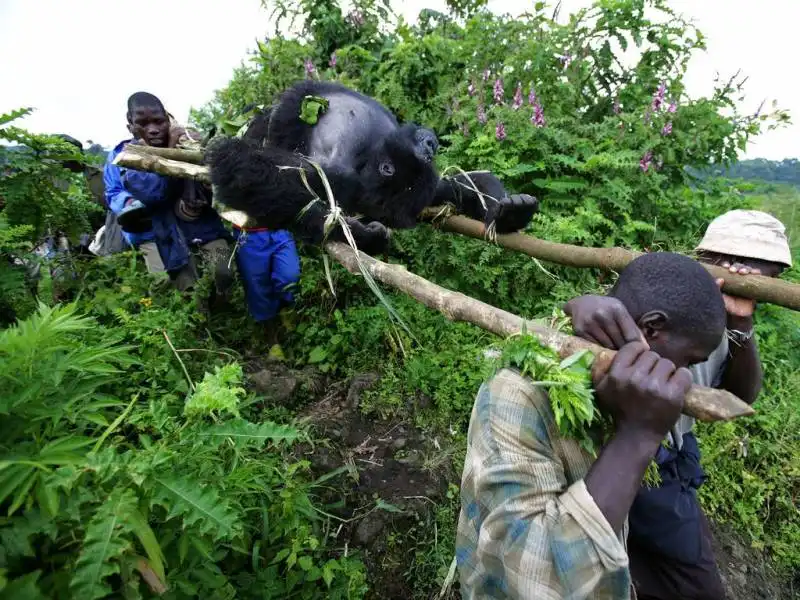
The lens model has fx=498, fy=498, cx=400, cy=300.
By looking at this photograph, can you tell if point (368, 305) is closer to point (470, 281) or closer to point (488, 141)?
point (470, 281)

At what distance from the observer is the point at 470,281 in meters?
3.54

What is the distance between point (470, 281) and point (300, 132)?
1507 mm

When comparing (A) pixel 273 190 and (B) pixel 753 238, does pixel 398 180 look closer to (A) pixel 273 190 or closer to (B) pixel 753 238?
(A) pixel 273 190

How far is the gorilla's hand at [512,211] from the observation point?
8.21 feet

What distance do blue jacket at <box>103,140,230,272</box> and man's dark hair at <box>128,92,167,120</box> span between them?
0.81ft

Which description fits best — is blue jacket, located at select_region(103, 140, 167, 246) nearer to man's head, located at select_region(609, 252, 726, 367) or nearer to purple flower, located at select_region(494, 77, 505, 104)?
purple flower, located at select_region(494, 77, 505, 104)

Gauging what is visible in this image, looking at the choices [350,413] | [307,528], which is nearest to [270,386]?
[350,413]

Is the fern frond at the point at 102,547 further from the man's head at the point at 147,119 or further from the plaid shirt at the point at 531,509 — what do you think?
the man's head at the point at 147,119

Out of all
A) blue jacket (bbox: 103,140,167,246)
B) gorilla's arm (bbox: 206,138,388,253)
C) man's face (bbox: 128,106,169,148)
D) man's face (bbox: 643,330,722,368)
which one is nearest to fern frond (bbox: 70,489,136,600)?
man's face (bbox: 643,330,722,368)

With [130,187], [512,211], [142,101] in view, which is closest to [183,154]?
[130,187]

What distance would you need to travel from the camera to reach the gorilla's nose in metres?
2.63

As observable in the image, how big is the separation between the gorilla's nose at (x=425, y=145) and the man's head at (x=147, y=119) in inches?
83.5

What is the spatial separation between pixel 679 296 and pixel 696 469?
839mm

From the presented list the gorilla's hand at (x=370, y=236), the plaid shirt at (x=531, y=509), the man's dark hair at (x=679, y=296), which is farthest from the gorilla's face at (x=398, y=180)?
the plaid shirt at (x=531, y=509)
